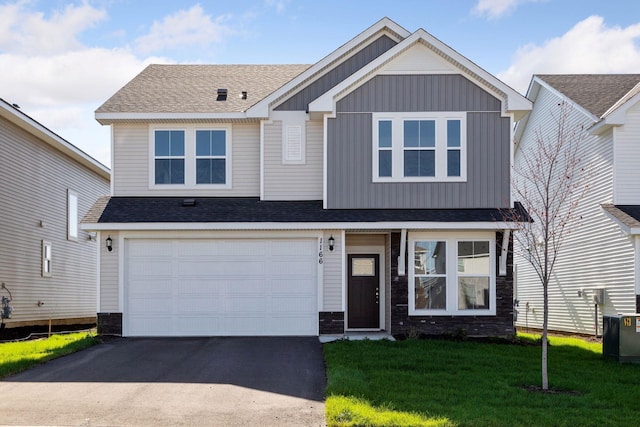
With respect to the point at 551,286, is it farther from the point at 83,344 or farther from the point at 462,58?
the point at 83,344

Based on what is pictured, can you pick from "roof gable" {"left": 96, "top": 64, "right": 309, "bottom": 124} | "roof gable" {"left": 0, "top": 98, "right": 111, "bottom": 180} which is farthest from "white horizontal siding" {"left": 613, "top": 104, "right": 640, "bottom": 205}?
"roof gable" {"left": 0, "top": 98, "right": 111, "bottom": 180}

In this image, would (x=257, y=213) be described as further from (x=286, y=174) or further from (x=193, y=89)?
(x=193, y=89)

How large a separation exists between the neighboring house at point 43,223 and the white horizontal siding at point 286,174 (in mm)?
6078

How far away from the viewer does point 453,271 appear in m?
18.6

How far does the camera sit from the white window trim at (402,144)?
1864 centimetres

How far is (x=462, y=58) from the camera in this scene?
60.6ft

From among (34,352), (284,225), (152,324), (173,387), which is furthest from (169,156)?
(173,387)

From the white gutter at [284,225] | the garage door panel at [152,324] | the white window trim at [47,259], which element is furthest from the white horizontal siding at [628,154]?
the white window trim at [47,259]

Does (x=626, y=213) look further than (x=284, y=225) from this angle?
Yes

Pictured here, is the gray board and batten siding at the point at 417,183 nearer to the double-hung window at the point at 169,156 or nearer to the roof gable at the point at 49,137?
the double-hung window at the point at 169,156

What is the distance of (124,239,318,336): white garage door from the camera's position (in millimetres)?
18562

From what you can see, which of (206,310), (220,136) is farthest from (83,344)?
(220,136)

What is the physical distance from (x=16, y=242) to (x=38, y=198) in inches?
82.6

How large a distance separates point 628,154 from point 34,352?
1529 centimetres
